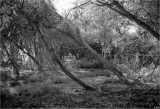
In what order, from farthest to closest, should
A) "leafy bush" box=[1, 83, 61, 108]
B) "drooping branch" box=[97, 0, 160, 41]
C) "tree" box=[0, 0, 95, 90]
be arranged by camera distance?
"tree" box=[0, 0, 95, 90] < "drooping branch" box=[97, 0, 160, 41] < "leafy bush" box=[1, 83, 61, 108]

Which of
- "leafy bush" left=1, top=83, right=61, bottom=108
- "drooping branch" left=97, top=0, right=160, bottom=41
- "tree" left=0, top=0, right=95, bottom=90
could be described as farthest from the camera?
"tree" left=0, top=0, right=95, bottom=90

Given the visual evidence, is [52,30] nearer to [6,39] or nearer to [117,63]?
[6,39]

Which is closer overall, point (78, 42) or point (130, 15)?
point (130, 15)

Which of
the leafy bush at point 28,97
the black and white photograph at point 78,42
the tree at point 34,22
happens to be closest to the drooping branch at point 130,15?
the black and white photograph at point 78,42

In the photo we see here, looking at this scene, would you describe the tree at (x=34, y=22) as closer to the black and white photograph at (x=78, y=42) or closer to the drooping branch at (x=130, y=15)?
the black and white photograph at (x=78, y=42)

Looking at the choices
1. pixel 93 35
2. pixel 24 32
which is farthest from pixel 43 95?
pixel 93 35

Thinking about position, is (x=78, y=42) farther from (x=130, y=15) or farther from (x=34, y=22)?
(x=130, y=15)

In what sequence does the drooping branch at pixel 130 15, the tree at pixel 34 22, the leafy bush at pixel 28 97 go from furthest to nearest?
the tree at pixel 34 22, the drooping branch at pixel 130 15, the leafy bush at pixel 28 97

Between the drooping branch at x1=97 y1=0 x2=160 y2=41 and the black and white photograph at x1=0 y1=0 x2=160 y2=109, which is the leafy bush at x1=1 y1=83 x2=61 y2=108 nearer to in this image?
the black and white photograph at x1=0 y1=0 x2=160 y2=109

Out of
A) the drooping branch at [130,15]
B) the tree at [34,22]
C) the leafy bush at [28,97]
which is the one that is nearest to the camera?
the leafy bush at [28,97]

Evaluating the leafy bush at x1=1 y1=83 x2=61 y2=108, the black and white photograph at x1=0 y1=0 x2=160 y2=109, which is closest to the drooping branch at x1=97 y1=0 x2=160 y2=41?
the black and white photograph at x1=0 y1=0 x2=160 y2=109

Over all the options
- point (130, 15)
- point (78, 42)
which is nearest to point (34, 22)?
point (78, 42)

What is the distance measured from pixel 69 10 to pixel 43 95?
362 cm

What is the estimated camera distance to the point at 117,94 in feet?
24.1
